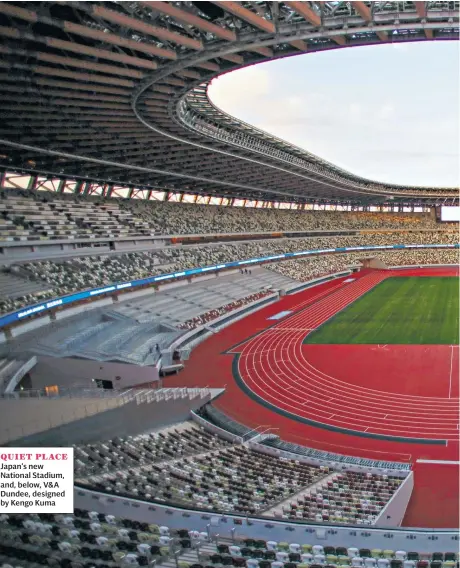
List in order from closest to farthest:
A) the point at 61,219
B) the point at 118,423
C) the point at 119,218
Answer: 1. the point at 118,423
2. the point at 61,219
3. the point at 119,218

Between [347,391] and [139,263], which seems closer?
[347,391]

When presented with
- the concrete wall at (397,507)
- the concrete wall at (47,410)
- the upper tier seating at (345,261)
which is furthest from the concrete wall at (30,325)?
the upper tier seating at (345,261)

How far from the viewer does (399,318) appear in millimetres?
40781

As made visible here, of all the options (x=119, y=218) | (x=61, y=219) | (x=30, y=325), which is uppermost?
(x=119, y=218)

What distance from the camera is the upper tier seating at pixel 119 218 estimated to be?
36.1 meters

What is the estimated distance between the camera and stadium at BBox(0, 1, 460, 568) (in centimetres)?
1012

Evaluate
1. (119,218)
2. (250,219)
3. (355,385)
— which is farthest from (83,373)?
(250,219)

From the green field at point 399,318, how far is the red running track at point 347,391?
2069 millimetres

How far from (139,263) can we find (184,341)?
11.0 m

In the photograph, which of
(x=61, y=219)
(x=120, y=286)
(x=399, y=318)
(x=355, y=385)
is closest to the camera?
(x=355, y=385)

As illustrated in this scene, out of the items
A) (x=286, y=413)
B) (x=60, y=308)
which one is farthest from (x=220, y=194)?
(x=286, y=413)

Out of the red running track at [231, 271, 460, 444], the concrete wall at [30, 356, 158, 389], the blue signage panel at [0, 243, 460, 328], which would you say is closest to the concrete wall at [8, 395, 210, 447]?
the red running track at [231, 271, 460, 444]

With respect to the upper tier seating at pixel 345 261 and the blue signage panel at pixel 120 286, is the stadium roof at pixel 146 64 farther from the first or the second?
the upper tier seating at pixel 345 261
